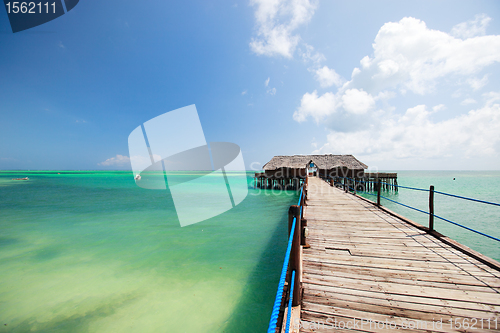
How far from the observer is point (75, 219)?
40.0 feet

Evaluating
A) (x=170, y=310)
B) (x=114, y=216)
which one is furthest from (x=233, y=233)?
(x=114, y=216)

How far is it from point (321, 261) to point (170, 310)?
3533mm

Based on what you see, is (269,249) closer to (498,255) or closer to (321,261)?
(321,261)

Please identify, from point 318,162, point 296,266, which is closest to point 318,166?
point 318,162

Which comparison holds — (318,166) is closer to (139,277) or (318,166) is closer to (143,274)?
(143,274)

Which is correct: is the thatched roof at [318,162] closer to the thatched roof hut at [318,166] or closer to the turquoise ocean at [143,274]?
the thatched roof hut at [318,166]

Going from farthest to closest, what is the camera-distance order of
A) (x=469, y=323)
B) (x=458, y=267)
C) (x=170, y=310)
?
(x=170, y=310), (x=458, y=267), (x=469, y=323)

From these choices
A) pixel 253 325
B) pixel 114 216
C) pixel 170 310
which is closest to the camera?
pixel 253 325

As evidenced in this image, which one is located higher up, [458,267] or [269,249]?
[458,267]

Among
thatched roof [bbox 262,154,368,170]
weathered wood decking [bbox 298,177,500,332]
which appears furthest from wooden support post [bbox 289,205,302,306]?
thatched roof [bbox 262,154,368,170]

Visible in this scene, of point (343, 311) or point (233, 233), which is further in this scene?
point (233, 233)

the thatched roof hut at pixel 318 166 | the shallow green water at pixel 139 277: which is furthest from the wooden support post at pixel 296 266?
the thatched roof hut at pixel 318 166

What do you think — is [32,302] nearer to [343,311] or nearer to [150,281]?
[150,281]

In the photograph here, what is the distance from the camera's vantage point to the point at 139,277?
5535 mm
